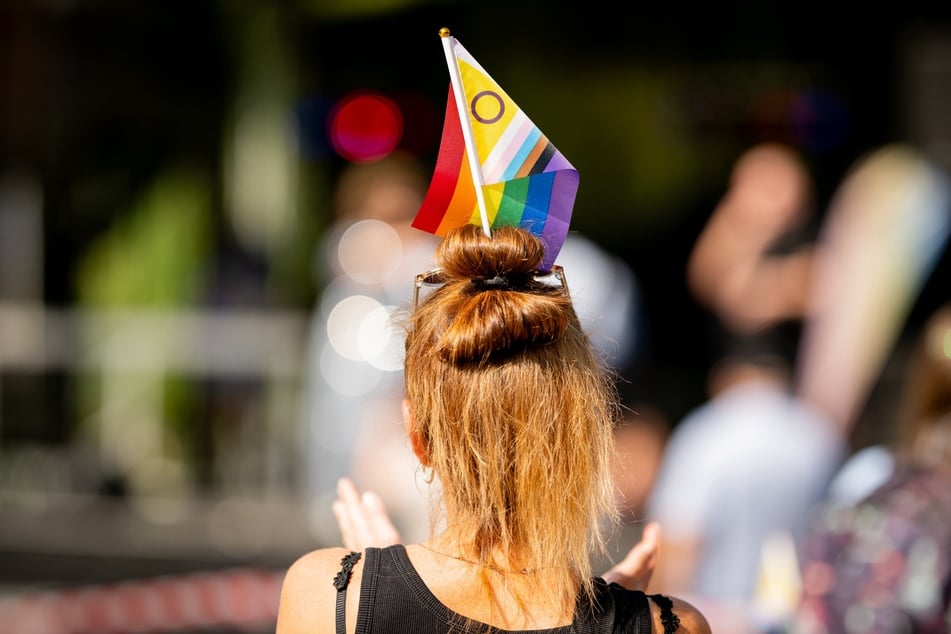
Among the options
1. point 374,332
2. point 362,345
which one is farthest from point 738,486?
point 362,345

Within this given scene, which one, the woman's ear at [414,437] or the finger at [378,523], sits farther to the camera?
the finger at [378,523]

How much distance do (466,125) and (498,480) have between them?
0.56 meters

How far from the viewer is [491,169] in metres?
2.16

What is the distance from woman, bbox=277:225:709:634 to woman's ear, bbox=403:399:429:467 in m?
0.01

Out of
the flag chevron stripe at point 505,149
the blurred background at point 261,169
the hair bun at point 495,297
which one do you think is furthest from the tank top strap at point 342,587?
the blurred background at point 261,169

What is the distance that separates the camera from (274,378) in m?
9.14

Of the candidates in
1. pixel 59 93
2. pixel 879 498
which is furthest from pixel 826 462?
pixel 59 93

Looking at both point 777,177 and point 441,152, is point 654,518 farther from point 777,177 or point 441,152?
point 441,152

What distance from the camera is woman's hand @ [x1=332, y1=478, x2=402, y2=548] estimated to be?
7.65ft

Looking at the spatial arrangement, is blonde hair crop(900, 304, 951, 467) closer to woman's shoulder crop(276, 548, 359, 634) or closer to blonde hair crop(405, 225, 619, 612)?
blonde hair crop(405, 225, 619, 612)

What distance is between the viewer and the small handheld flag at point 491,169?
2.15 metres

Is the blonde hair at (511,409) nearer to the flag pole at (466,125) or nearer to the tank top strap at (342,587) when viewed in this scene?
the flag pole at (466,125)

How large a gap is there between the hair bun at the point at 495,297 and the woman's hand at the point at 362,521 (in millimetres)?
438

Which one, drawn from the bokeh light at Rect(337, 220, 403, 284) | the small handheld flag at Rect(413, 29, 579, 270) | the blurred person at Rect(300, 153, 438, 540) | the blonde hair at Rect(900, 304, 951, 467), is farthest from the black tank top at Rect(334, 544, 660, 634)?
the bokeh light at Rect(337, 220, 403, 284)
